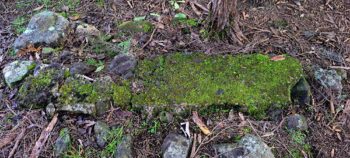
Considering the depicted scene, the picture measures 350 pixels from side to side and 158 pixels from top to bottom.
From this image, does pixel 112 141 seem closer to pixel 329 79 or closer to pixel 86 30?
pixel 86 30

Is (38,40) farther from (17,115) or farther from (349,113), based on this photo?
(349,113)

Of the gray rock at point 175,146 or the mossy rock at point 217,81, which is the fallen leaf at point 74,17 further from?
the gray rock at point 175,146

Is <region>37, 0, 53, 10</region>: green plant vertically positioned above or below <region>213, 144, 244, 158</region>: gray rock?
above

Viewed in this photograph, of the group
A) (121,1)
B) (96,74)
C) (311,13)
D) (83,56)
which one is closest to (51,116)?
(96,74)

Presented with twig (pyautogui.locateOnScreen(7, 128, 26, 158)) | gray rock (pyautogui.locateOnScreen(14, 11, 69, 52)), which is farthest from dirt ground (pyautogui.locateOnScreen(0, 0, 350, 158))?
gray rock (pyautogui.locateOnScreen(14, 11, 69, 52))

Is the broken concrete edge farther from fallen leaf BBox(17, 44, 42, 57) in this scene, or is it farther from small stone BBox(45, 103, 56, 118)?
fallen leaf BBox(17, 44, 42, 57)

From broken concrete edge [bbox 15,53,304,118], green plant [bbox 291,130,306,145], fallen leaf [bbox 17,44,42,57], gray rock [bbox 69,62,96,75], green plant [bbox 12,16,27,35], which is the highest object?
→ green plant [bbox 12,16,27,35]
